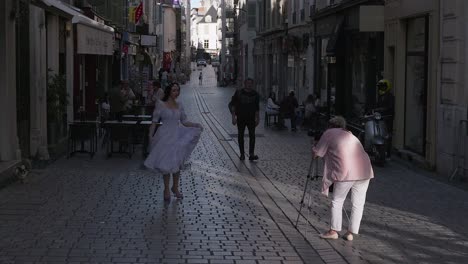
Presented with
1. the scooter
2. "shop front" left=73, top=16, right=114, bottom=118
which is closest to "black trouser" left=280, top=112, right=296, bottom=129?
"shop front" left=73, top=16, right=114, bottom=118

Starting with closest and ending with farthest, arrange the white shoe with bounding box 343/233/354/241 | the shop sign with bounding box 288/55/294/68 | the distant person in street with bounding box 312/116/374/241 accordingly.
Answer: the distant person in street with bounding box 312/116/374/241 → the white shoe with bounding box 343/233/354/241 → the shop sign with bounding box 288/55/294/68

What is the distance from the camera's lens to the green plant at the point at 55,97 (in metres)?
15.0

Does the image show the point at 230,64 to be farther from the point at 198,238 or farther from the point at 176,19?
the point at 198,238

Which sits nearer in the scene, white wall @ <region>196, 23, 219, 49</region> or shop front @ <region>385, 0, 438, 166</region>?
shop front @ <region>385, 0, 438, 166</region>

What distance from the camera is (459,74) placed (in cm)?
1246

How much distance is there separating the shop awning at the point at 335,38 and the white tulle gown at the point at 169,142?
41.8 ft

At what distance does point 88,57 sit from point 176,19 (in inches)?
2774

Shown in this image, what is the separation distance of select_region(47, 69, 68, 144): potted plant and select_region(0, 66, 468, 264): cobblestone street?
1.39m

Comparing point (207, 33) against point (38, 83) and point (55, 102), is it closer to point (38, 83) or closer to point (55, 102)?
point (55, 102)

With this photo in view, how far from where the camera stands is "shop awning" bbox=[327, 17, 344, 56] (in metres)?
22.3

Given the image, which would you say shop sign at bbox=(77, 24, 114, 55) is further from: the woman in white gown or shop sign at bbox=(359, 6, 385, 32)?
the woman in white gown

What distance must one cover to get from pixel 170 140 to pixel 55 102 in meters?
5.75

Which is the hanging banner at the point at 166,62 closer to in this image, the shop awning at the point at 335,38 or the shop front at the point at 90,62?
the shop front at the point at 90,62

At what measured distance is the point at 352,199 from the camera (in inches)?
307
